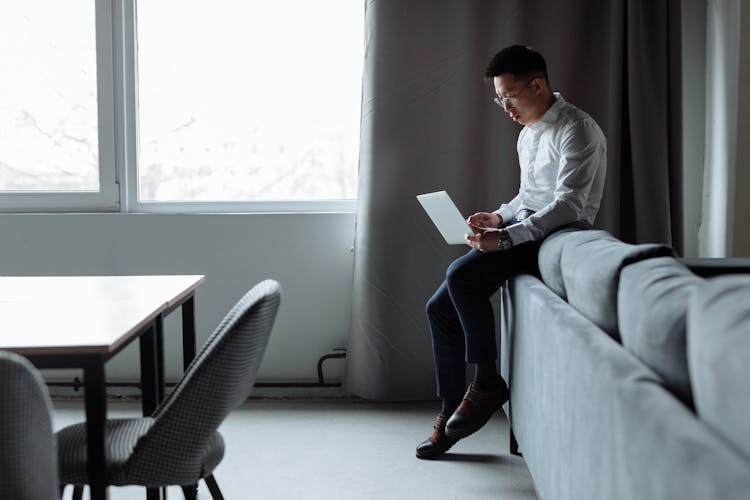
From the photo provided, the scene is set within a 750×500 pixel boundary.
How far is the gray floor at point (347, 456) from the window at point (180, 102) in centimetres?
90

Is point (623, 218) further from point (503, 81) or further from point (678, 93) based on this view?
point (503, 81)

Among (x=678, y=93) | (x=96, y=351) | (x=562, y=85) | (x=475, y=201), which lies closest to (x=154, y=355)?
(x=96, y=351)

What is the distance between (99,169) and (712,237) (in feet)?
8.56

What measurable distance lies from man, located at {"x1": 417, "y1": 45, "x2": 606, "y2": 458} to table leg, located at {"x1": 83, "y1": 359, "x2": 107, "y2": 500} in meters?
1.38

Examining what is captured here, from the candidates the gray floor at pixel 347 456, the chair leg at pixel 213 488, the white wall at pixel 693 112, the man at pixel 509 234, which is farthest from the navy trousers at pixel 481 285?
the white wall at pixel 693 112

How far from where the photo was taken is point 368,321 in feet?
10.3

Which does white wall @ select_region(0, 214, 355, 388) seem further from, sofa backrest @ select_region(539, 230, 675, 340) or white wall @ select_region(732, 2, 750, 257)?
white wall @ select_region(732, 2, 750, 257)

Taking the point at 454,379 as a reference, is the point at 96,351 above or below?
above

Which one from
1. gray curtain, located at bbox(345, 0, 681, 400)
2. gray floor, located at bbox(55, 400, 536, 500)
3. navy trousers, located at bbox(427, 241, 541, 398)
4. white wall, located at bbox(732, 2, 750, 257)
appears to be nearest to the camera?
gray floor, located at bbox(55, 400, 536, 500)

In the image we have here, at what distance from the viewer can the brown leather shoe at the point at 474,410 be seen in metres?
2.43

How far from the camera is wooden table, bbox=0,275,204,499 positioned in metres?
1.23

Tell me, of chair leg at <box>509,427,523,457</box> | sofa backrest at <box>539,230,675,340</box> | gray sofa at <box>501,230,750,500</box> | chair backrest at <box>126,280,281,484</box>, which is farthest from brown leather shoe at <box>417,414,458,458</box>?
chair backrest at <box>126,280,281,484</box>

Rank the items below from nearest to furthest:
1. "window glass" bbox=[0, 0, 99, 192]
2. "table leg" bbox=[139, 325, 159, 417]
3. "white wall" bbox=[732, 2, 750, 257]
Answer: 1. "table leg" bbox=[139, 325, 159, 417]
2. "white wall" bbox=[732, 2, 750, 257]
3. "window glass" bbox=[0, 0, 99, 192]

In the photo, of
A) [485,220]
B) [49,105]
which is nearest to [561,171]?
[485,220]
